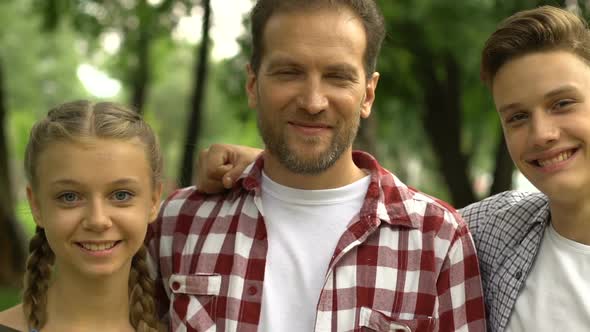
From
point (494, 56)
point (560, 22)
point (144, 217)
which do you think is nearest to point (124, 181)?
point (144, 217)

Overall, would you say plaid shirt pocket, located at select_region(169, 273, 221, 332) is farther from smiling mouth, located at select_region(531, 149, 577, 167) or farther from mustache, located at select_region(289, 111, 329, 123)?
smiling mouth, located at select_region(531, 149, 577, 167)

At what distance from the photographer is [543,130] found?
2527 mm

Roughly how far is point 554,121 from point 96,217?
1.67 meters

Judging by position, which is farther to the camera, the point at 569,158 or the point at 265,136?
the point at 265,136

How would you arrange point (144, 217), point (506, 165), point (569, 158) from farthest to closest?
point (506, 165), point (144, 217), point (569, 158)

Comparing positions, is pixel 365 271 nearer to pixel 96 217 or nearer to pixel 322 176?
pixel 322 176

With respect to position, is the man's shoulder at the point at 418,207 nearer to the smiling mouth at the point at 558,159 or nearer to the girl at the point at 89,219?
the smiling mouth at the point at 558,159

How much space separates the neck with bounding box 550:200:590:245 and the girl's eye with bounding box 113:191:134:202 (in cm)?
158

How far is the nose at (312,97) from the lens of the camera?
8.93 ft

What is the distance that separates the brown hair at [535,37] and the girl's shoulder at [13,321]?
6.66 ft

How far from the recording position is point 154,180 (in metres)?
2.84

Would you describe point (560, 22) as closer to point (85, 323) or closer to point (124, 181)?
point (124, 181)

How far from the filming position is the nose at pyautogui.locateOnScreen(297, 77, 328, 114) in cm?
272

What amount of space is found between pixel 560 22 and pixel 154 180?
1.66 metres
